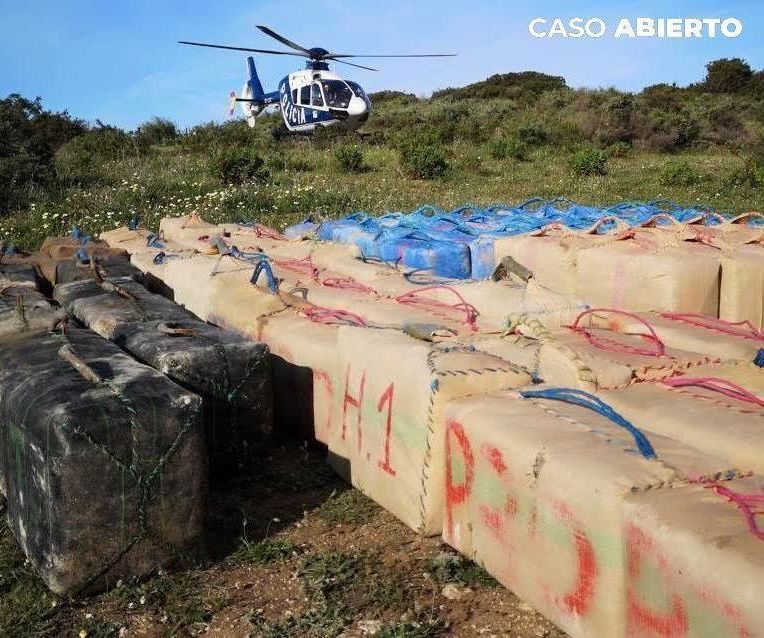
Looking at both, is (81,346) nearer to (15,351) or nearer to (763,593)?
(15,351)

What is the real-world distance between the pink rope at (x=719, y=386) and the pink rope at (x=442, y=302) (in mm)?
1126

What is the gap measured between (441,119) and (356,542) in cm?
2923

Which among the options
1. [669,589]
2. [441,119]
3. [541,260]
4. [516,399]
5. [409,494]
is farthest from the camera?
[441,119]

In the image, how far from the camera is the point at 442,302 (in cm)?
435

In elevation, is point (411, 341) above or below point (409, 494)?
above

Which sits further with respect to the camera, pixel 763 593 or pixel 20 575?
pixel 20 575

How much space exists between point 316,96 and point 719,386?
729 inches

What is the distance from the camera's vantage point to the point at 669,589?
189 cm

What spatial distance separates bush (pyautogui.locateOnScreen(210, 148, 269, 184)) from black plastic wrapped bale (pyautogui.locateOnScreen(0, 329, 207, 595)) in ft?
43.3

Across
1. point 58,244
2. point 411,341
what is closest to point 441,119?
point 58,244

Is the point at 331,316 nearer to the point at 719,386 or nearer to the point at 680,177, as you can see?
the point at 719,386

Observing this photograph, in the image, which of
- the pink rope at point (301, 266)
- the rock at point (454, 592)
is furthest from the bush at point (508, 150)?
the rock at point (454, 592)

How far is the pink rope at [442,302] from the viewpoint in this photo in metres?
4.00

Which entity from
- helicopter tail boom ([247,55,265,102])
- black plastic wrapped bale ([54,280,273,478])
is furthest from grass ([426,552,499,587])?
helicopter tail boom ([247,55,265,102])
